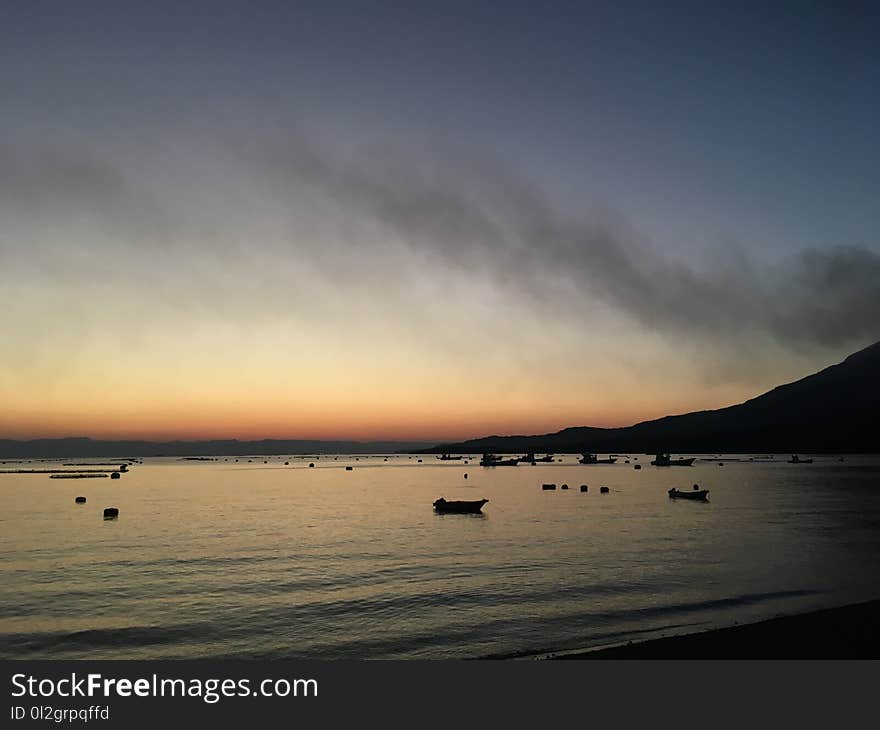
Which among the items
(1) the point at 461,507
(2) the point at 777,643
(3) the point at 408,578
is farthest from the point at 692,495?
(2) the point at 777,643

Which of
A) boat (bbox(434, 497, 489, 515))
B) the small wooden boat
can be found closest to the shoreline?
boat (bbox(434, 497, 489, 515))

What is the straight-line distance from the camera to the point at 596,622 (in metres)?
28.3

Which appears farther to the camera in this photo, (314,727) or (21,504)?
(21,504)

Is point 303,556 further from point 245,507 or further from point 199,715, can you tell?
point 245,507

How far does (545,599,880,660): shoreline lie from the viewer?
1906 cm

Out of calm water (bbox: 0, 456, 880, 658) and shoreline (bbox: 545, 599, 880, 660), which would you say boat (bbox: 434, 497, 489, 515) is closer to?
calm water (bbox: 0, 456, 880, 658)

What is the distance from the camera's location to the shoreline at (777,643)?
1906 centimetres

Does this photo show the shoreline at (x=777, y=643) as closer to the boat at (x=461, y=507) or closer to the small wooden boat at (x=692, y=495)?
the boat at (x=461, y=507)

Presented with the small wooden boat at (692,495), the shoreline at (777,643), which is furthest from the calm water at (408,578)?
the small wooden boat at (692,495)

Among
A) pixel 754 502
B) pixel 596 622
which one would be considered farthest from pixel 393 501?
pixel 596 622

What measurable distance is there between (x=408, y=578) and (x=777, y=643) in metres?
23.9

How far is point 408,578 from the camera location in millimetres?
40094

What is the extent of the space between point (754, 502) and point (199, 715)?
9700cm

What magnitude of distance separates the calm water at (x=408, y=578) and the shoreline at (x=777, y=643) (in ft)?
13.3
